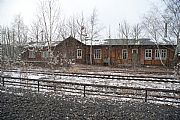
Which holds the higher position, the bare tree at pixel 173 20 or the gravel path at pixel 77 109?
the bare tree at pixel 173 20

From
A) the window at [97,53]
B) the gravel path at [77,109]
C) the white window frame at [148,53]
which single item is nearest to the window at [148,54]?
the white window frame at [148,53]

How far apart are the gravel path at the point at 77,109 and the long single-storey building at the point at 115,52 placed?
18.2m

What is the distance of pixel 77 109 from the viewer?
873 centimetres

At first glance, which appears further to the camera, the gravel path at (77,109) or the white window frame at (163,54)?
the white window frame at (163,54)

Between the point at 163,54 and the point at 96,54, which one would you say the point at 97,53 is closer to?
the point at 96,54

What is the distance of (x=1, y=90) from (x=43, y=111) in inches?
233

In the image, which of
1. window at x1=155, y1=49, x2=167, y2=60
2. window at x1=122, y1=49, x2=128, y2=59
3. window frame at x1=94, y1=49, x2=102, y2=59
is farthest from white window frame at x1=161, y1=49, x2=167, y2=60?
window frame at x1=94, y1=49, x2=102, y2=59

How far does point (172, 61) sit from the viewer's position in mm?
29297

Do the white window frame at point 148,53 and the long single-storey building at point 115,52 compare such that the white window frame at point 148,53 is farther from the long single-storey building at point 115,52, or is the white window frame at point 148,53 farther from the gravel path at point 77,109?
the gravel path at point 77,109

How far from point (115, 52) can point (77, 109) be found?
1001 inches

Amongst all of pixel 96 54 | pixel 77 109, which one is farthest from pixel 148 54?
pixel 77 109

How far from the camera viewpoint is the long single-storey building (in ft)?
99.6

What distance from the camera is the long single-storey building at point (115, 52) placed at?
30.4m

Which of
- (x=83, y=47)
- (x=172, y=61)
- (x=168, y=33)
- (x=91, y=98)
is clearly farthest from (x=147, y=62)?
(x=91, y=98)
